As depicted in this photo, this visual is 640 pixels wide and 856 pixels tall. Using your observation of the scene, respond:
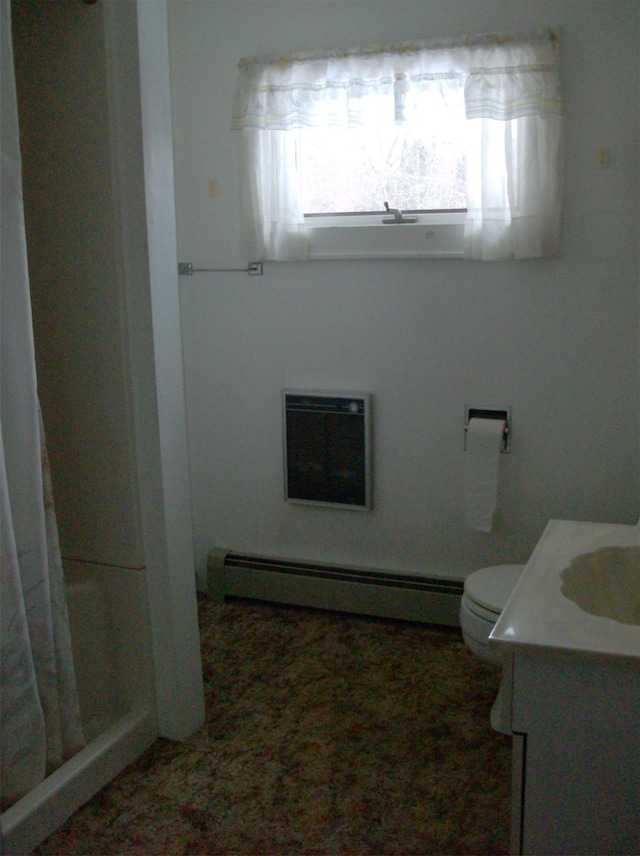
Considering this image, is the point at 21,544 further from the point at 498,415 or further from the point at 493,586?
the point at 498,415

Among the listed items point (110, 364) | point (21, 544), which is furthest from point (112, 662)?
point (110, 364)

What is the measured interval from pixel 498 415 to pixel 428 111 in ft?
3.61

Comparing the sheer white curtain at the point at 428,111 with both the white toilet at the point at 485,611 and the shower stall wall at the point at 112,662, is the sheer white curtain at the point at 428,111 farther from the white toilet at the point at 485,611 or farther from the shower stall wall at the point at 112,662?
the shower stall wall at the point at 112,662

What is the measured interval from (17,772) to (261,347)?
1.78 metres

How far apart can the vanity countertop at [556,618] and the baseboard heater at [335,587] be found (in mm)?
1155

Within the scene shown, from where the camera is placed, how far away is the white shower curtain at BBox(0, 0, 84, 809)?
1.83m

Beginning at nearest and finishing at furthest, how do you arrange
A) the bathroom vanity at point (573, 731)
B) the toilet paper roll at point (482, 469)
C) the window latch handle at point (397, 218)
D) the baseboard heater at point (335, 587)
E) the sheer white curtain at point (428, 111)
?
the bathroom vanity at point (573, 731)
the sheer white curtain at point (428, 111)
the toilet paper roll at point (482, 469)
the window latch handle at point (397, 218)
the baseboard heater at point (335, 587)

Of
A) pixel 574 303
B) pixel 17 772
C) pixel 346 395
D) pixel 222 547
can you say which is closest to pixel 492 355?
pixel 574 303

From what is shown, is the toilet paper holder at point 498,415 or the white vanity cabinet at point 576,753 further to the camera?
the toilet paper holder at point 498,415

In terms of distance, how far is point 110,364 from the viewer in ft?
7.27

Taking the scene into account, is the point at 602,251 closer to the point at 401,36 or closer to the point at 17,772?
the point at 401,36

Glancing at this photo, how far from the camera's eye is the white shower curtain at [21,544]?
183 centimetres

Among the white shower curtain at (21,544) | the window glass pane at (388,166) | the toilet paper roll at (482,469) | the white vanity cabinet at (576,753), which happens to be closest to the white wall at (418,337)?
the toilet paper roll at (482,469)

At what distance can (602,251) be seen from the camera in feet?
8.84
